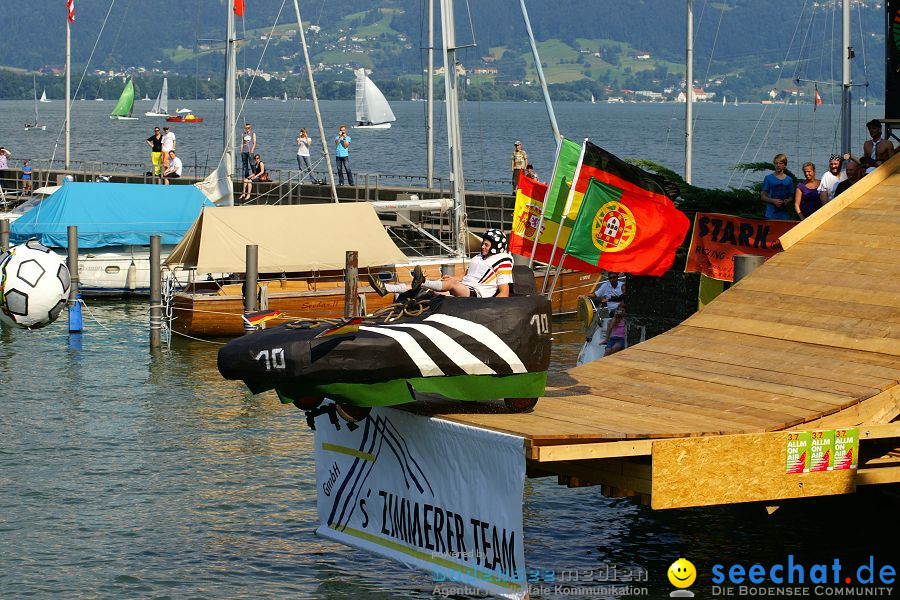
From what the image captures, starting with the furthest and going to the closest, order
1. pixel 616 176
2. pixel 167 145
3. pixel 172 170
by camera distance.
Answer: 1. pixel 167 145
2. pixel 172 170
3. pixel 616 176

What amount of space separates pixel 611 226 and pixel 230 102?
2578 centimetres

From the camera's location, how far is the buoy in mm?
37250

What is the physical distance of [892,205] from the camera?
60.4 ft

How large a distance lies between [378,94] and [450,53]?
7362cm

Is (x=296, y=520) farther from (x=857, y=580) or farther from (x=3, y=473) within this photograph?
(x=857, y=580)

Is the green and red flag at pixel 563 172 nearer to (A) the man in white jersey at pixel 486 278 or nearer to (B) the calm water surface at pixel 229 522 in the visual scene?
(A) the man in white jersey at pixel 486 278

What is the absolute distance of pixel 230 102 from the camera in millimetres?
40656

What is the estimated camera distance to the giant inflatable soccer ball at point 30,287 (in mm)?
24359

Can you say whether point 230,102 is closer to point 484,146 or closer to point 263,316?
point 263,316

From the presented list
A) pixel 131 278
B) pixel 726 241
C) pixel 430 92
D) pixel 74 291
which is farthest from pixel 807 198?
pixel 430 92

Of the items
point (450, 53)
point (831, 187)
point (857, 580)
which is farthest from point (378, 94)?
point (857, 580)

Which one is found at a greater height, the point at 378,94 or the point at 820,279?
the point at 378,94

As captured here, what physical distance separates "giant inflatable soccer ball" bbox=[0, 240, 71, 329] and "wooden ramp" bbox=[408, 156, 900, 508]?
39.0ft

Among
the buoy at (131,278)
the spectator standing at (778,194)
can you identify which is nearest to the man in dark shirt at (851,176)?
the spectator standing at (778,194)
